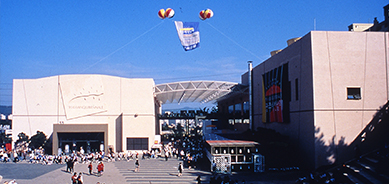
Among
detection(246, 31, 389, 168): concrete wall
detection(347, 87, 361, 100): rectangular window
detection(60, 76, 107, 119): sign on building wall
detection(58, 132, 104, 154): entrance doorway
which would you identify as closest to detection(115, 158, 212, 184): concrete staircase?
detection(246, 31, 389, 168): concrete wall

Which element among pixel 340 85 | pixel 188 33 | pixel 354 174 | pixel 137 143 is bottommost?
pixel 137 143

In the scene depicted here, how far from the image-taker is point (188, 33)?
2088cm

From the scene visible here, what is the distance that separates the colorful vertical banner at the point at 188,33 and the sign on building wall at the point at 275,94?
8.93 metres

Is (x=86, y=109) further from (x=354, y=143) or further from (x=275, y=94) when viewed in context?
→ (x=354, y=143)

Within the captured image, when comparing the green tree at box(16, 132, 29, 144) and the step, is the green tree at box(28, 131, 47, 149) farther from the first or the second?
the step

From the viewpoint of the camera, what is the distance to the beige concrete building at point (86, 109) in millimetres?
33906

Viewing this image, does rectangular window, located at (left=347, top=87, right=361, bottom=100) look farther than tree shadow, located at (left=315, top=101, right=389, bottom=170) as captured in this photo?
Yes

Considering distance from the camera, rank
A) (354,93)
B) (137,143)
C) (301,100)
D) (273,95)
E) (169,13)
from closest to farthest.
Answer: (169,13) < (354,93) < (301,100) < (273,95) < (137,143)

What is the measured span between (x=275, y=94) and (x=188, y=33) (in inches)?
431

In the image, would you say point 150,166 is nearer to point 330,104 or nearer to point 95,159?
point 95,159

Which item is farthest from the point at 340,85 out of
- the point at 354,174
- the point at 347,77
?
the point at 354,174

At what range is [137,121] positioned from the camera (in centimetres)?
3419

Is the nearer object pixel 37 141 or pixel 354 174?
pixel 354 174

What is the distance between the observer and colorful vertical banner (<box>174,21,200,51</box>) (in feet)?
68.1
